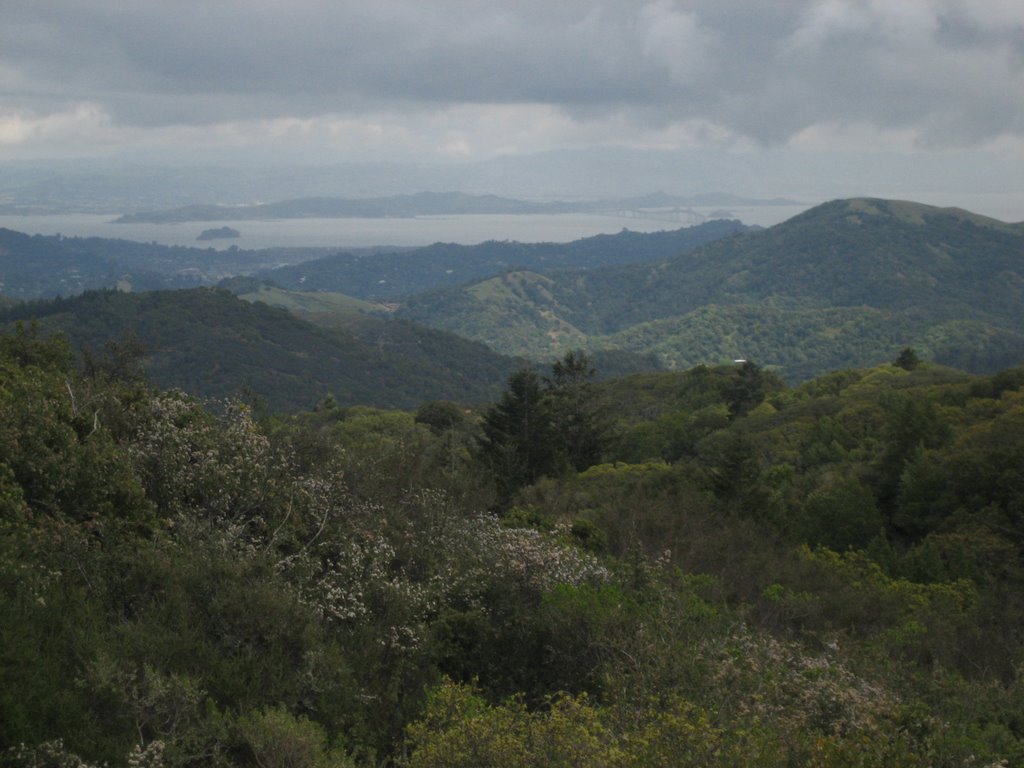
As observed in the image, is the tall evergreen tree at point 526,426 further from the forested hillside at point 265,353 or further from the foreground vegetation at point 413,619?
the forested hillside at point 265,353

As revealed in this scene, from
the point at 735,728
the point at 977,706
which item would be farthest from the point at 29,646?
the point at 977,706

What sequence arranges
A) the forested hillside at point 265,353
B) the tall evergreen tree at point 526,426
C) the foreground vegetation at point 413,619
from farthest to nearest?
the forested hillside at point 265,353 → the tall evergreen tree at point 526,426 → the foreground vegetation at point 413,619

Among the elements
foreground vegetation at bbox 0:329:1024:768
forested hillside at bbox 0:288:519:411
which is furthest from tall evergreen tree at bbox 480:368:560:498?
forested hillside at bbox 0:288:519:411

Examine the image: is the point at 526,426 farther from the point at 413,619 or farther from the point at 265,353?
the point at 265,353

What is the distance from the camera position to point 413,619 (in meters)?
9.84

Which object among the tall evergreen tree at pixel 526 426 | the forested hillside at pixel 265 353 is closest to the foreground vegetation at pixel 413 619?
the tall evergreen tree at pixel 526 426

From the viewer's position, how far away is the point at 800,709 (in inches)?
316

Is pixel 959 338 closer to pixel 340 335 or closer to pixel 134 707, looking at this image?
pixel 340 335

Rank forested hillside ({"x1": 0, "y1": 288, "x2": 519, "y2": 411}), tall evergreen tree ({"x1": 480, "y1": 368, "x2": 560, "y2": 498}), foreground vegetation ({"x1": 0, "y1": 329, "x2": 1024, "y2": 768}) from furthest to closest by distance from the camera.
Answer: forested hillside ({"x1": 0, "y1": 288, "x2": 519, "y2": 411}) < tall evergreen tree ({"x1": 480, "y1": 368, "x2": 560, "y2": 498}) < foreground vegetation ({"x1": 0, "y1": 329, "x2": 1024, "y2": 768})

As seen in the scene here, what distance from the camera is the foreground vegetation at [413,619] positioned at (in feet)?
21.3

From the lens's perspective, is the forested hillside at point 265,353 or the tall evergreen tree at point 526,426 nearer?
the tall evergreen tree at point 526,426

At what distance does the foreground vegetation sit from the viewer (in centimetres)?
648

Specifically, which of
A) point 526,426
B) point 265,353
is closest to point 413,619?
point 526,426

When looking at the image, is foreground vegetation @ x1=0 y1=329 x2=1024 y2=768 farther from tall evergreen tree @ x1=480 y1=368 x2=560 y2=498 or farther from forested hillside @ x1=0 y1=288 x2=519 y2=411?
forested hillside @ x1=0 y1=288 x2=519 y2=411
